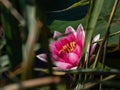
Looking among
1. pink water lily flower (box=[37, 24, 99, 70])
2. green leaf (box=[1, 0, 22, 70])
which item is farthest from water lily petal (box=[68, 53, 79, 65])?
green leaf (box=[1, 0, 22, 70])

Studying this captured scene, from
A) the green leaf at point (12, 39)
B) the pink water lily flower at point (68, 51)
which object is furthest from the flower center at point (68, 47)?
the green leaf at point (12, 39)

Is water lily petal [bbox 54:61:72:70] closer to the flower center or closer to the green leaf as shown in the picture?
the flower center


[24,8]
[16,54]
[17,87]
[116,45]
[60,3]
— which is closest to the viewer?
[17,87]

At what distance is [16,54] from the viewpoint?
64 cm

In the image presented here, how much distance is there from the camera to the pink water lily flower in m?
0.99

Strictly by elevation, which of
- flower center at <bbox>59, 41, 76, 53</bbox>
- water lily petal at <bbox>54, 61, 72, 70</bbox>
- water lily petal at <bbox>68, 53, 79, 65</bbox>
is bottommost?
water lily petal at <bbox>54, 61, 72, 70</bbox>

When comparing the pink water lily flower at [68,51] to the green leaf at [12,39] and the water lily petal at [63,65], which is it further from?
the green leaf at [12,39]

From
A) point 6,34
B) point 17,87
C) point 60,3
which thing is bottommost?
point 17,87

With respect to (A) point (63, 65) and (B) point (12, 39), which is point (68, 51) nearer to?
(A) point (63, 65)

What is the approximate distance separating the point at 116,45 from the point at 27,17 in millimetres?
687

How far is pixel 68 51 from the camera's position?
1.05 m

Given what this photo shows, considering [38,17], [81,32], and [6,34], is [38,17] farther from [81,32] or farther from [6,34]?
[81,32]

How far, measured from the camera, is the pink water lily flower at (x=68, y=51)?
992 mm

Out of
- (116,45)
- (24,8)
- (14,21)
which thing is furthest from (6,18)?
(116,45)
